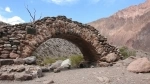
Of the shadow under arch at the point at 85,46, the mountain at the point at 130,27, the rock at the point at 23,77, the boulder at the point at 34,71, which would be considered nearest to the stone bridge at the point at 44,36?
the shadow under arch at the point at 85,46

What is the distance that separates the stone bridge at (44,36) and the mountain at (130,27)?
2273 cm

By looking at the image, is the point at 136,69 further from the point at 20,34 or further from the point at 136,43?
the point at 136,43

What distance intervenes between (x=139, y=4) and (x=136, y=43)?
544 inches

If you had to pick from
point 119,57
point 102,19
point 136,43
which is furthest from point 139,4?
point 119,57

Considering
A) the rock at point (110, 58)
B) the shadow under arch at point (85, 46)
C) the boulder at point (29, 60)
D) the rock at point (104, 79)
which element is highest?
the shadow under arch at point (85, 46)

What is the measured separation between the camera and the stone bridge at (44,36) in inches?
396

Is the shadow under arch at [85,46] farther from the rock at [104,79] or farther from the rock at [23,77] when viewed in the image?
the rock at [104,79]

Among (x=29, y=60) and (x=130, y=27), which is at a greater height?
(x=130, y=27)

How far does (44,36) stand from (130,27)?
30443 millimetres

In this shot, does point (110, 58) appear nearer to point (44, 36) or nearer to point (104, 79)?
point (44, 36)

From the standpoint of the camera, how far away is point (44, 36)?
416 inches

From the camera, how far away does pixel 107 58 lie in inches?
448

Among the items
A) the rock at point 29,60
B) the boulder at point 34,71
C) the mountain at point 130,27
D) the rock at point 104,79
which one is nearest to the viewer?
the rock at point 104,79

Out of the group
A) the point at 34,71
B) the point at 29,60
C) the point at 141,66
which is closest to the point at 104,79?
the point at 141,66
